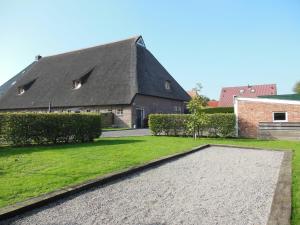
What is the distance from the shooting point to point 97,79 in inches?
1385

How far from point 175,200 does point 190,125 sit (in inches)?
553

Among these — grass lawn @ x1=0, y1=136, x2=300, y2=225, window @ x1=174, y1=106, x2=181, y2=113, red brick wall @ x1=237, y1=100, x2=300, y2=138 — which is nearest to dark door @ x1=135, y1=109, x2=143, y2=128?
window @ x1=174, y1=106, x2=181, y2=113

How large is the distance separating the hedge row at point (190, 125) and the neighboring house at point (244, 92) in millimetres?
40383

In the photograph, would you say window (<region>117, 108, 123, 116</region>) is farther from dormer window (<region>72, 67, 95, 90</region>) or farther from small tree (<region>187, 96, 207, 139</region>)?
small tree (<region>187, 96, 207, 139</region>)

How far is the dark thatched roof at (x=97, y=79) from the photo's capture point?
32719 millimetres

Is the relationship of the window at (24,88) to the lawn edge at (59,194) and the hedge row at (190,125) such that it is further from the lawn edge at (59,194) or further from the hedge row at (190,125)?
the lawn edge at (59,194)

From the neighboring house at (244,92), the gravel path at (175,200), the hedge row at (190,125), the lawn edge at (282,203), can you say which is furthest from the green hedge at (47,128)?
the neighboring house at (244,92)

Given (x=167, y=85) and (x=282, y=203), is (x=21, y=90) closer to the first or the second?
(x=167, y=85)

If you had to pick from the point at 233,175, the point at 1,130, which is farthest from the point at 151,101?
the point at 233,175

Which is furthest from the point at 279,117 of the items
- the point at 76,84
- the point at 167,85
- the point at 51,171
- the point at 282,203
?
the point at 76,84

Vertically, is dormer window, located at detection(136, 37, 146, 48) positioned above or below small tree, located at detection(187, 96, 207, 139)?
above

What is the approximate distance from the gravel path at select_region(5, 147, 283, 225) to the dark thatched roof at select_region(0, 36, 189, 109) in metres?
23.5

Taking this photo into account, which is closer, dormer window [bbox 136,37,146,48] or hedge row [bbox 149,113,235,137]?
hedge row [bbox 149,113,235,137]

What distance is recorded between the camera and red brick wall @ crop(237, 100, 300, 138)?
17469mm
